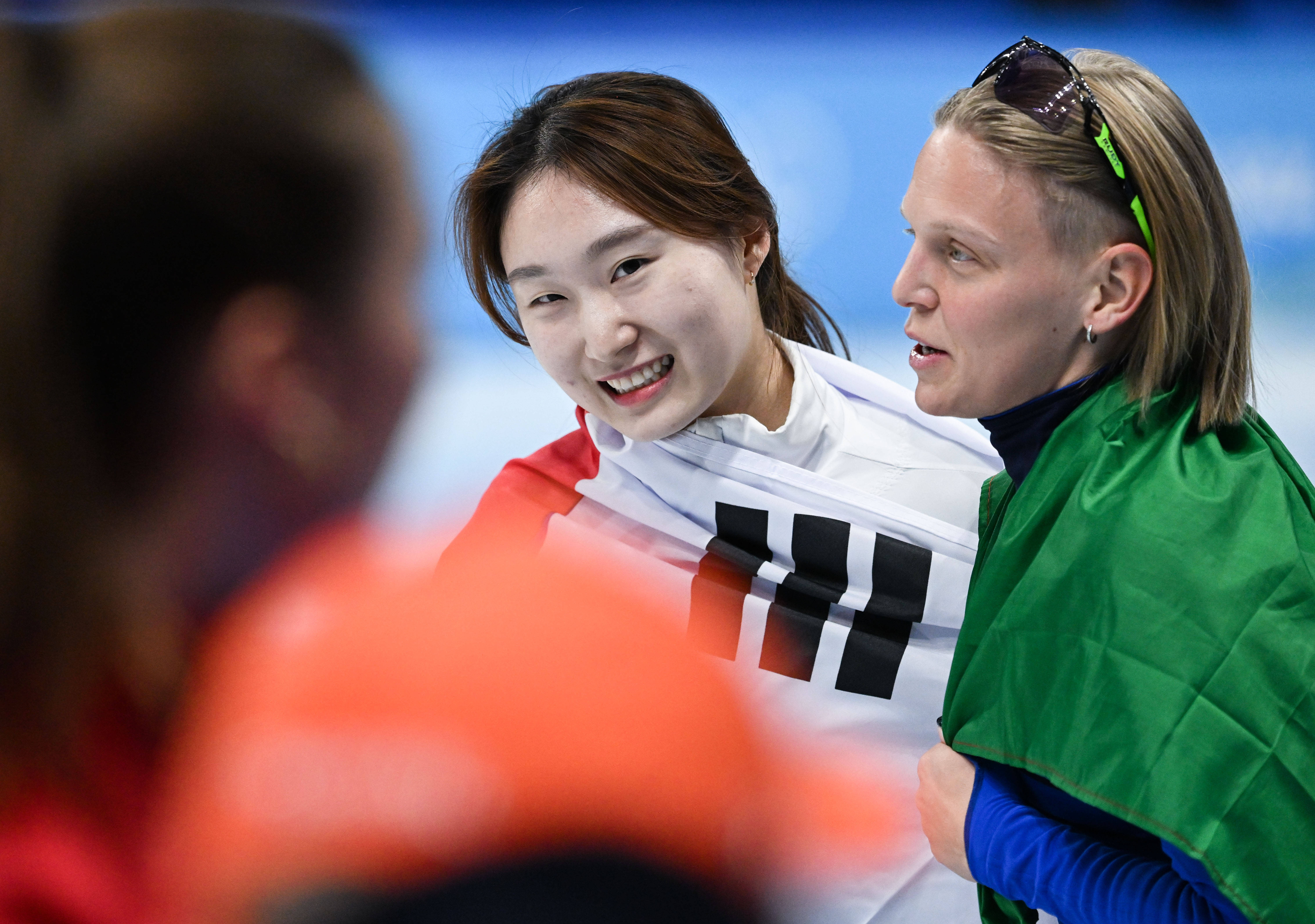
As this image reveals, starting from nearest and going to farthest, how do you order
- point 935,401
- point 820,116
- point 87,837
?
point 935,401 < point 87,837 < point 820,116

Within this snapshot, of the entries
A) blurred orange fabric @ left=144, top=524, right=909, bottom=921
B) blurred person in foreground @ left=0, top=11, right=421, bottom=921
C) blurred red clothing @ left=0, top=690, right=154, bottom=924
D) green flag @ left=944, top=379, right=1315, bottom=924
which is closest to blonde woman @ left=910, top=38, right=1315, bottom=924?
green flag @ left=944, top=379, right=1315, bottom=924

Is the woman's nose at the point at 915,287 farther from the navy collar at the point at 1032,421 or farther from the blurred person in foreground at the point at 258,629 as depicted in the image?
the blurred person in foreground at the point at 258,629

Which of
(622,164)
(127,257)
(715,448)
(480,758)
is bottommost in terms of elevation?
(480,758)

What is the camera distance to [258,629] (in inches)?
57.4

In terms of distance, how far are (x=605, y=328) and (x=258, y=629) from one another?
27.7 inches

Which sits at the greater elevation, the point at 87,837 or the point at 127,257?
the point at 127,257

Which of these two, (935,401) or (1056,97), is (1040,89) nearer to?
(1056,97)

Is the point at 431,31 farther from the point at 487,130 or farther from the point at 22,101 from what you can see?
the point at 22,101

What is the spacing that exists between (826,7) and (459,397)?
0.84 metres

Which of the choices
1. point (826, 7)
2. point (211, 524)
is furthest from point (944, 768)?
point (826, 7)

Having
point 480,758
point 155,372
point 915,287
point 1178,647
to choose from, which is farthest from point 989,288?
point 155,372

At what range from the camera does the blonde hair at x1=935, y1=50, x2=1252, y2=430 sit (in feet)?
2.89

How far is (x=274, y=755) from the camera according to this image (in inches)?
56.1

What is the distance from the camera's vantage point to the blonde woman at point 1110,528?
31.3 inches
